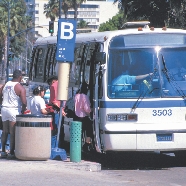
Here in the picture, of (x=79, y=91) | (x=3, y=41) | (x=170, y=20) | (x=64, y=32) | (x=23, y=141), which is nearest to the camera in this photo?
(x=23, y=141)

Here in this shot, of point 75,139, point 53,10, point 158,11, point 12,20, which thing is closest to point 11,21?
point 12,20

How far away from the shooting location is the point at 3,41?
270ft

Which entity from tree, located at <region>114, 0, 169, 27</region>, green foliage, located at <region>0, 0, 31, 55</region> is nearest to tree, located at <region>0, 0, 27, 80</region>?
green foliage, located at <region>0, 0, 31, 55</region>

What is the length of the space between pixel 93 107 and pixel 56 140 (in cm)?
147

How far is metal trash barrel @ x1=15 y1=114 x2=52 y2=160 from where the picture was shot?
44.3ft

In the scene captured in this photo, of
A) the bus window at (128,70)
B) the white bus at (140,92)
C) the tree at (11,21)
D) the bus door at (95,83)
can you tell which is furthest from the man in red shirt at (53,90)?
the tree at (11,21)

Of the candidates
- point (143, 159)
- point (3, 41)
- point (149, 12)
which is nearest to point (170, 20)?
point (149, 12)

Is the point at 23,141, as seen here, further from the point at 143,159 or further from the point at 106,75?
the point at 143,159

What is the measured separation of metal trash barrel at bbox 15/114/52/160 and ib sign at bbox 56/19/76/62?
1.50m

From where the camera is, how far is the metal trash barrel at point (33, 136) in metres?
13.5

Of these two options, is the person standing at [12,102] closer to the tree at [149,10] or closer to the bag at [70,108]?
the bag at [70,108]

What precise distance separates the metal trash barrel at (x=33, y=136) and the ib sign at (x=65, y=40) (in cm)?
150

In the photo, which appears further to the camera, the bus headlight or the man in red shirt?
the man in red shirt

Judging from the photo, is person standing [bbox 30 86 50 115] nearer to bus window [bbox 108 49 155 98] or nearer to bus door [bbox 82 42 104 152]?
bus door [bbox 82 42 104 152]
